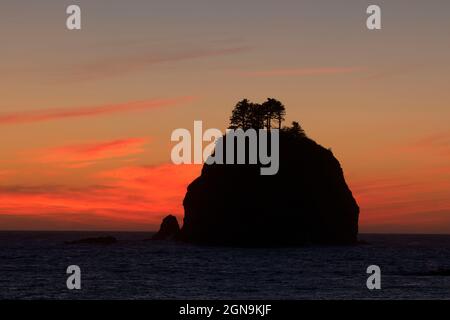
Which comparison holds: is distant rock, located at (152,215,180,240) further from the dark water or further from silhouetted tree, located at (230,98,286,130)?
the dark water

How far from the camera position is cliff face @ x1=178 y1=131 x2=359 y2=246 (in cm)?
13538

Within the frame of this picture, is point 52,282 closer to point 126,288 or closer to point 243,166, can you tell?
point 126,288

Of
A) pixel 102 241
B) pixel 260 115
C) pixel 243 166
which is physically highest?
pixel 260 115

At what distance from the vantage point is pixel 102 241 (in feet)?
610

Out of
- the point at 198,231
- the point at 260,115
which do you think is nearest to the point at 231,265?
the point at 198,231

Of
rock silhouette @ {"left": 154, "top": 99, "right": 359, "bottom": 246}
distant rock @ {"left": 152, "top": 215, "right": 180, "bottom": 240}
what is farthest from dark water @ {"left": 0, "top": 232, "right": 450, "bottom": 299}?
distant rock @ {"left": 152, "top": 215, "right": 180, "bottom": 240}

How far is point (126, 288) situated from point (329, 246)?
277 feet

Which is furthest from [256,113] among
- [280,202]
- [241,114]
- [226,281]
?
[226,281]

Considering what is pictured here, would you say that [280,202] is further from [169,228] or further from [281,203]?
[169,228]

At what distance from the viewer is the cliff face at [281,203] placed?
135375mm

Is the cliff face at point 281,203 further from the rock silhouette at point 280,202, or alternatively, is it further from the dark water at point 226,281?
the dark water at point 226,281

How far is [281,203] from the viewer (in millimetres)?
135375

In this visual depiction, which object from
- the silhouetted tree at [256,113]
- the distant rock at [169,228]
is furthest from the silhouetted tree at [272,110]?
the distant rock at [169,228]
